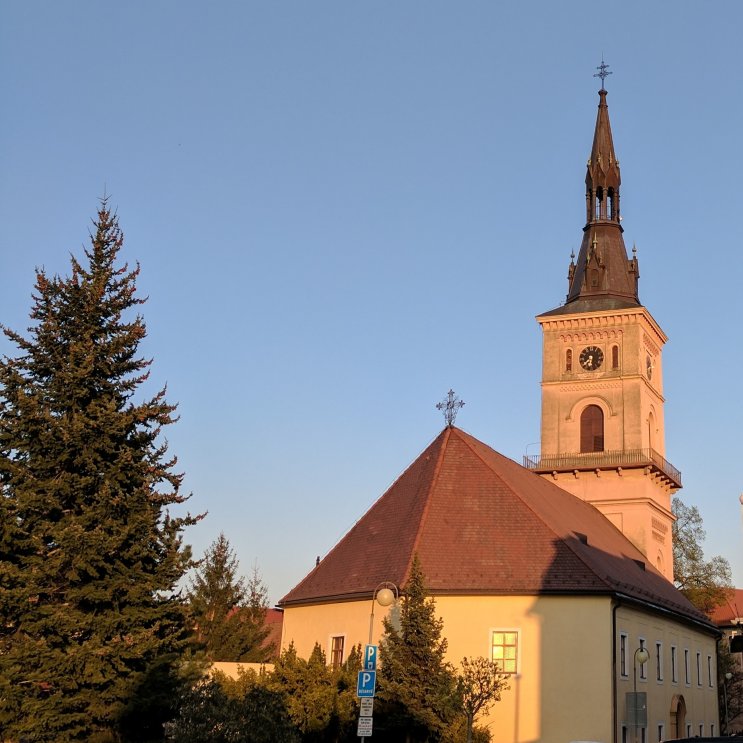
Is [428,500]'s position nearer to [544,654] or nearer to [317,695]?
[544,654]

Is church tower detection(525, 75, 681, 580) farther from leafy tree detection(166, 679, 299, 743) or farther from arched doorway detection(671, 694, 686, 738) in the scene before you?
leafy tree detection(166, 679, 299, 743)

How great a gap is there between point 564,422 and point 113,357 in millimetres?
27213

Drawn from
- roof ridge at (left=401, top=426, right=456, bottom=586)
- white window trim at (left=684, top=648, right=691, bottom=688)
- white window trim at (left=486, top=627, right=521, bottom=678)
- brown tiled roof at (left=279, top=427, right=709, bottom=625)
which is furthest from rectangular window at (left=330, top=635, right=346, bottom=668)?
white window trim at (left=684, top=648, right=691, bottom=688)

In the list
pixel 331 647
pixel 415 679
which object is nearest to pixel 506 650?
pixel 415 679

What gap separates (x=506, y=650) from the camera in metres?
29.2

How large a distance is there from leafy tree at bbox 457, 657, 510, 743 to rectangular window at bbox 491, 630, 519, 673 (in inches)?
54.6

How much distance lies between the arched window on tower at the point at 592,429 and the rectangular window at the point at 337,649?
19.2 m

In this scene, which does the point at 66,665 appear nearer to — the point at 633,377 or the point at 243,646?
the point at 243,646

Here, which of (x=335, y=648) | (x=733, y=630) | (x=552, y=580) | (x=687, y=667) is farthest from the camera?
(x=733, y=630)

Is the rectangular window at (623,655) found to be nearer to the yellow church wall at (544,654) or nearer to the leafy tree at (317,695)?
the yellow church wall at (544,654)

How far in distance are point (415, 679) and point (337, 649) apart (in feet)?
19.9

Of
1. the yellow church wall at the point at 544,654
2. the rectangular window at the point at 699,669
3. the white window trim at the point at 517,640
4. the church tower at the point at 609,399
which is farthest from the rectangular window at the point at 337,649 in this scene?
the church tower at the point at 609,399

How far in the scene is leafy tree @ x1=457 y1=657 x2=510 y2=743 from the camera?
25516 mm

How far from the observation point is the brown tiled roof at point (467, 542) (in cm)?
2983
